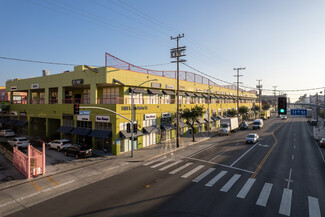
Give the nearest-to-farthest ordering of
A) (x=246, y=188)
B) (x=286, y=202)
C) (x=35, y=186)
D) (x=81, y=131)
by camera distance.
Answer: (x=286, y=202) < (x=246, y=188) < (x=35, y=186) < (x=81, y=131)

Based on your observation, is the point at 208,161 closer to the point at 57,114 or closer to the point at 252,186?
the point at 252,186

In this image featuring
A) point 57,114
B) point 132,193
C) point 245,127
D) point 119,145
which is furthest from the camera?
point 245,127

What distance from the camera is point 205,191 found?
13.6m

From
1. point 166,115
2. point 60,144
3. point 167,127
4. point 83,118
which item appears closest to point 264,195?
point 167,127

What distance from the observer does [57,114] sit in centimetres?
3247

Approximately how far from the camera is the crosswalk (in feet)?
38.1

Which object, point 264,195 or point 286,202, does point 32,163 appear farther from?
point 286,202

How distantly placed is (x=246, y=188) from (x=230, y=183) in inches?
51.6

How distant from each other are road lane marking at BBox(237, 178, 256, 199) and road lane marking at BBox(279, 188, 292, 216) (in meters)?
2.20

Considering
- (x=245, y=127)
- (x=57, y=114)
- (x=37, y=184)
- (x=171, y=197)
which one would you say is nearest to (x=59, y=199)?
(x=37, y=184)

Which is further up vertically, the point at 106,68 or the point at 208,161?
the point at 106,68

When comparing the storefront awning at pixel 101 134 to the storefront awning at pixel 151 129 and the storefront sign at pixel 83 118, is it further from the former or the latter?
the storefront awning at pixel 151 129

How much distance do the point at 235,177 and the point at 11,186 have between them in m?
19.3

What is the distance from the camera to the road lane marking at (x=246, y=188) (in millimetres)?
12945
